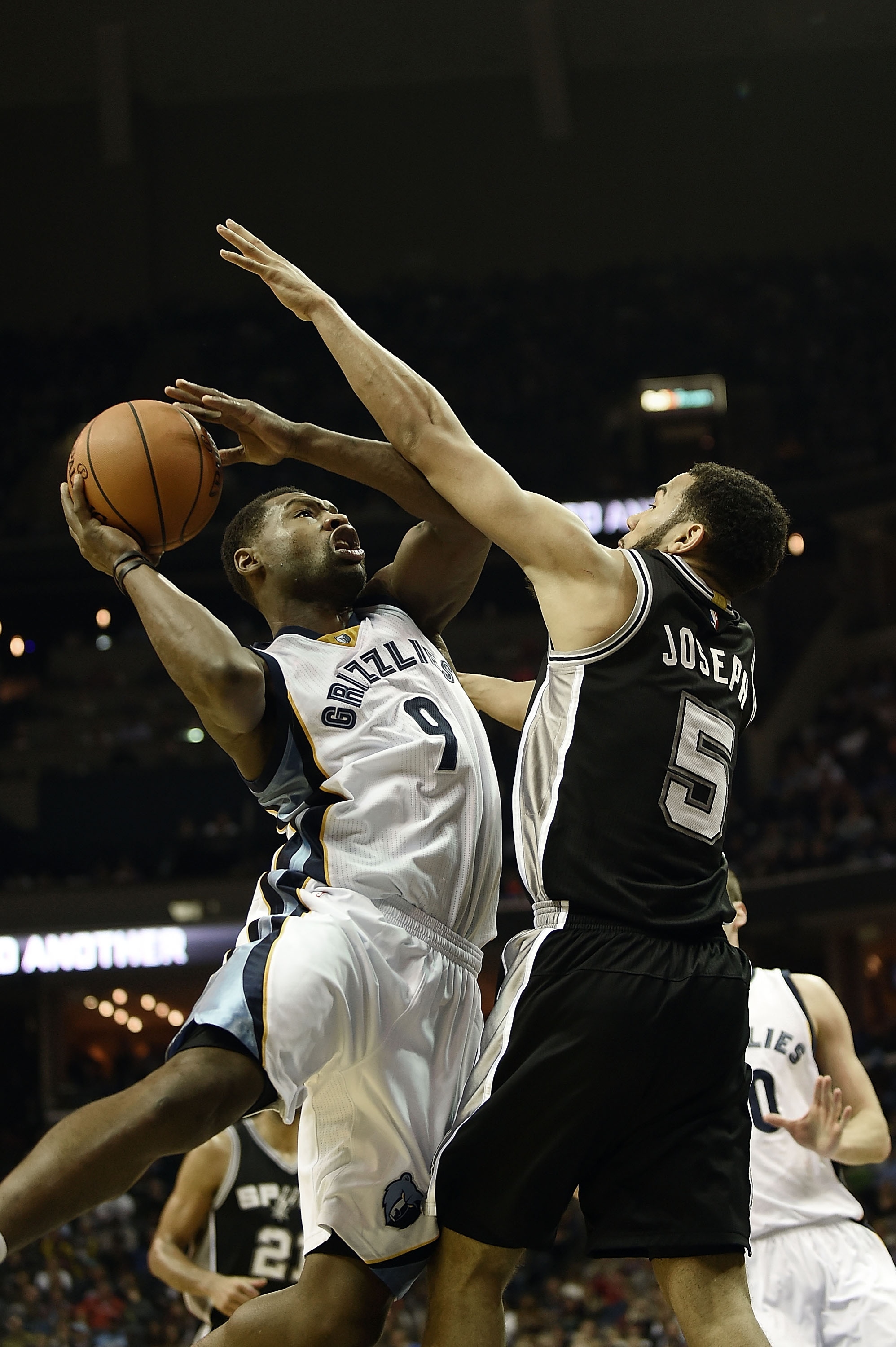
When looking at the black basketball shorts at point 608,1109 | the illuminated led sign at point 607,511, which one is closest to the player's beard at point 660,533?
the black basketball shorts at point 608,1109

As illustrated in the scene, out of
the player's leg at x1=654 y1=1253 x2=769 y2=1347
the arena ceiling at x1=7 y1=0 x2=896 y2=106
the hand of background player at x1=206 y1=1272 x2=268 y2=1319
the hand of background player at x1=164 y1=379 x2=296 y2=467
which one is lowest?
the hand of background player at x1=206 y1=1272 x2=268 y2=1319

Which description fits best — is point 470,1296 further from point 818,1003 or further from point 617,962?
point 818,1003

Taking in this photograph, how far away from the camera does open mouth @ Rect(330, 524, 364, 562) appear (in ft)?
11.8

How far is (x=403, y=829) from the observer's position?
315 cm

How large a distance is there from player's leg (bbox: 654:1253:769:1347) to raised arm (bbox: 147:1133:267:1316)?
2927 millimetres

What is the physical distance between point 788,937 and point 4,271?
16.3 m

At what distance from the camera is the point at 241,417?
362 cm

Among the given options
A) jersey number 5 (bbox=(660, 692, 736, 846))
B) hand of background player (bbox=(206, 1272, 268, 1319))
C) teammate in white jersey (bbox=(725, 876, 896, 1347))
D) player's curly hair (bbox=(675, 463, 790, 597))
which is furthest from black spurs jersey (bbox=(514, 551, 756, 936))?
hand of background player (bbox=(206, 1272, 268, 1319))

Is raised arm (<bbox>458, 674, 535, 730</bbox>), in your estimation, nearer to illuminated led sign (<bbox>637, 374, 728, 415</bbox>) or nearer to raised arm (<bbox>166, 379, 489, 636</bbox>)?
raised arm (<bbox>166, 379, 489, 636</bbox>)

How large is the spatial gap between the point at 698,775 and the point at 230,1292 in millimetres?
3235

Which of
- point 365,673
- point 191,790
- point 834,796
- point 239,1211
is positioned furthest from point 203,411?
point 834,796

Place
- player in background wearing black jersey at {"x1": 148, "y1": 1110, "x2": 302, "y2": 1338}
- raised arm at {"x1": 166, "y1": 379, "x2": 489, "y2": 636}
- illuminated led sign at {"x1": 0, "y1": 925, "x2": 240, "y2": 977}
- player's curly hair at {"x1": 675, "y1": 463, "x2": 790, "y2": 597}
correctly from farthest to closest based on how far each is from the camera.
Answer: illuminated led sign at {"x1": 0, "y1": 925, "x2": 240, "y2": 977}, player in background wearing black jersey at {"x1": 148, "y1": 1110, "x2": 302, "y2": 1338}, raised arm at {"x1": 166, "y1": 379, "x2": 489, "y2": 636}, player's curly hair at {"x1": 675, "y1": 463, "x2": 790, "y2": 597}

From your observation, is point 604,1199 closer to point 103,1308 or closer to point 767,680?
point 103,1308

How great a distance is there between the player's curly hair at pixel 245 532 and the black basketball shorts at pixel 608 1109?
4.58 feet
